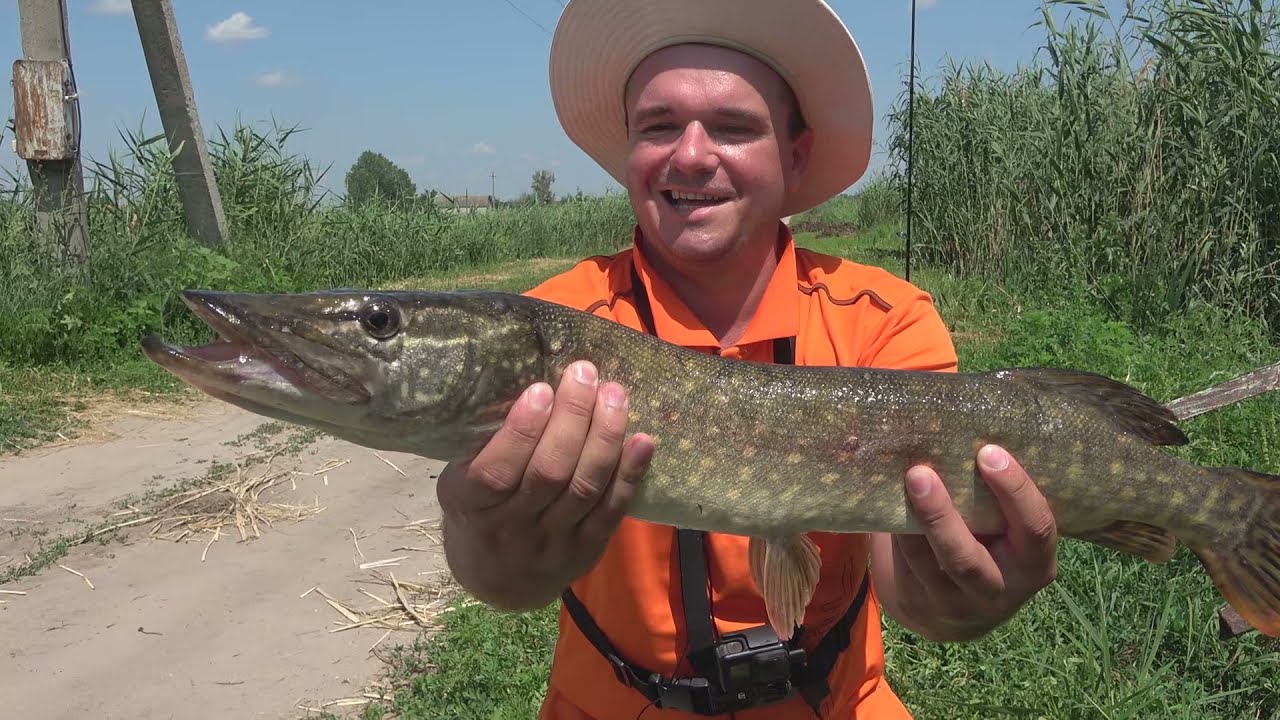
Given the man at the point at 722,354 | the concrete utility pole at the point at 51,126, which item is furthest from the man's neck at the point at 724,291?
the concrete utility pole at the point at 51,126

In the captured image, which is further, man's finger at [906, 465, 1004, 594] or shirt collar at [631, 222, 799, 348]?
shirt collar at [631, 222, 799, 348]

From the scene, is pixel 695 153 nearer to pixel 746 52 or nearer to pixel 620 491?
pixel 746 52

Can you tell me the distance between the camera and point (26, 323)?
752 centimetres

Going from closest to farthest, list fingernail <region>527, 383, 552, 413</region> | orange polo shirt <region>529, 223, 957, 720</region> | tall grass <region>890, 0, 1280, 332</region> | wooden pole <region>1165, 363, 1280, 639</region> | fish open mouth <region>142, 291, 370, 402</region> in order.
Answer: fish open mouth <region>142, 291, 370, 402</region>
fingernail <region>527, 383, 552, 413</region>
orange polo shirt <region>529, 223, 957, 720</region>
wooden pole <region>1165, 363, 1280, 639</region>
tall grass <region>890, 0, 1280, 332</region>

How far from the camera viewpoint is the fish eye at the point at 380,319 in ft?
6.45

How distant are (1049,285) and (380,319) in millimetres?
8583

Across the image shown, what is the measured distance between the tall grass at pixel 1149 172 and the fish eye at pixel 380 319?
7.20m

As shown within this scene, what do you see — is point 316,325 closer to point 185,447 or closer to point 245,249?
point 185,447

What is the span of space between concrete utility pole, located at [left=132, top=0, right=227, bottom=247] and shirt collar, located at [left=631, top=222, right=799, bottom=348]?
8871 millimetres

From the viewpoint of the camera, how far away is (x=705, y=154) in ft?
8.09

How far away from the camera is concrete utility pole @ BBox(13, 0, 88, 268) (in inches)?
313

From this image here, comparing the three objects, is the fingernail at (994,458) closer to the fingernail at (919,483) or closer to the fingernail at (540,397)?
the fingernail at (919,483)

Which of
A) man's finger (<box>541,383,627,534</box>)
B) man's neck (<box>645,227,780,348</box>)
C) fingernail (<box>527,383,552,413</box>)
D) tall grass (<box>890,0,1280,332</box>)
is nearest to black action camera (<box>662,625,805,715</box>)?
man's finger (<box>541,383,627,534</box>)

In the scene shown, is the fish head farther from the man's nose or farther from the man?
the man's nose
